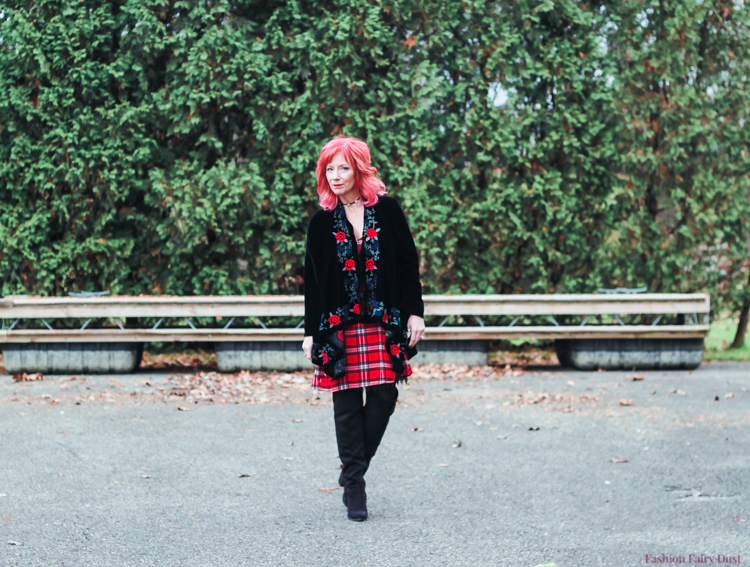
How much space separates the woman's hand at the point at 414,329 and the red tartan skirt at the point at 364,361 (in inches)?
5.2

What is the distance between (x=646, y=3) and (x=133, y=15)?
20.3 ft

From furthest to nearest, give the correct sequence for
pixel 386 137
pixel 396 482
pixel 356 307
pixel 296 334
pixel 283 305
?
pixel 386 137 → pixel 283 305 → pixel 296 334 → pixel 396 482 → pixel 356 307

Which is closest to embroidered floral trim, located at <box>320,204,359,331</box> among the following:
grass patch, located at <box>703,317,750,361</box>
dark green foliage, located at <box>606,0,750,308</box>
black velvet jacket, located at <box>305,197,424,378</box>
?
black velvet jacket, located at <box>305,197,424,378</box>

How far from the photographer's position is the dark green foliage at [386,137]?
29.9 feet

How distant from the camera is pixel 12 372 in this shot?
8.61 meters

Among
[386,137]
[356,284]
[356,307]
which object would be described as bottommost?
[356,307]

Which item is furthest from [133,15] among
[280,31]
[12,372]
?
[12,372]

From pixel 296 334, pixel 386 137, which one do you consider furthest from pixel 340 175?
pixel 386 137

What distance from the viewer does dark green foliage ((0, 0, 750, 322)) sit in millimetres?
9109

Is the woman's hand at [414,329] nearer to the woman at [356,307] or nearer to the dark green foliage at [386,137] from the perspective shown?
the woman at [356,307]

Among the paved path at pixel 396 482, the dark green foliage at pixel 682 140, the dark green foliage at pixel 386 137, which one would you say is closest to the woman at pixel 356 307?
the paved path at pixel 396 482

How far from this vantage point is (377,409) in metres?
3.79

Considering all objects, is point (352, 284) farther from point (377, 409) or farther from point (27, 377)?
point (27, 377)

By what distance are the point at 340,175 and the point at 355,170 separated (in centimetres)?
8
